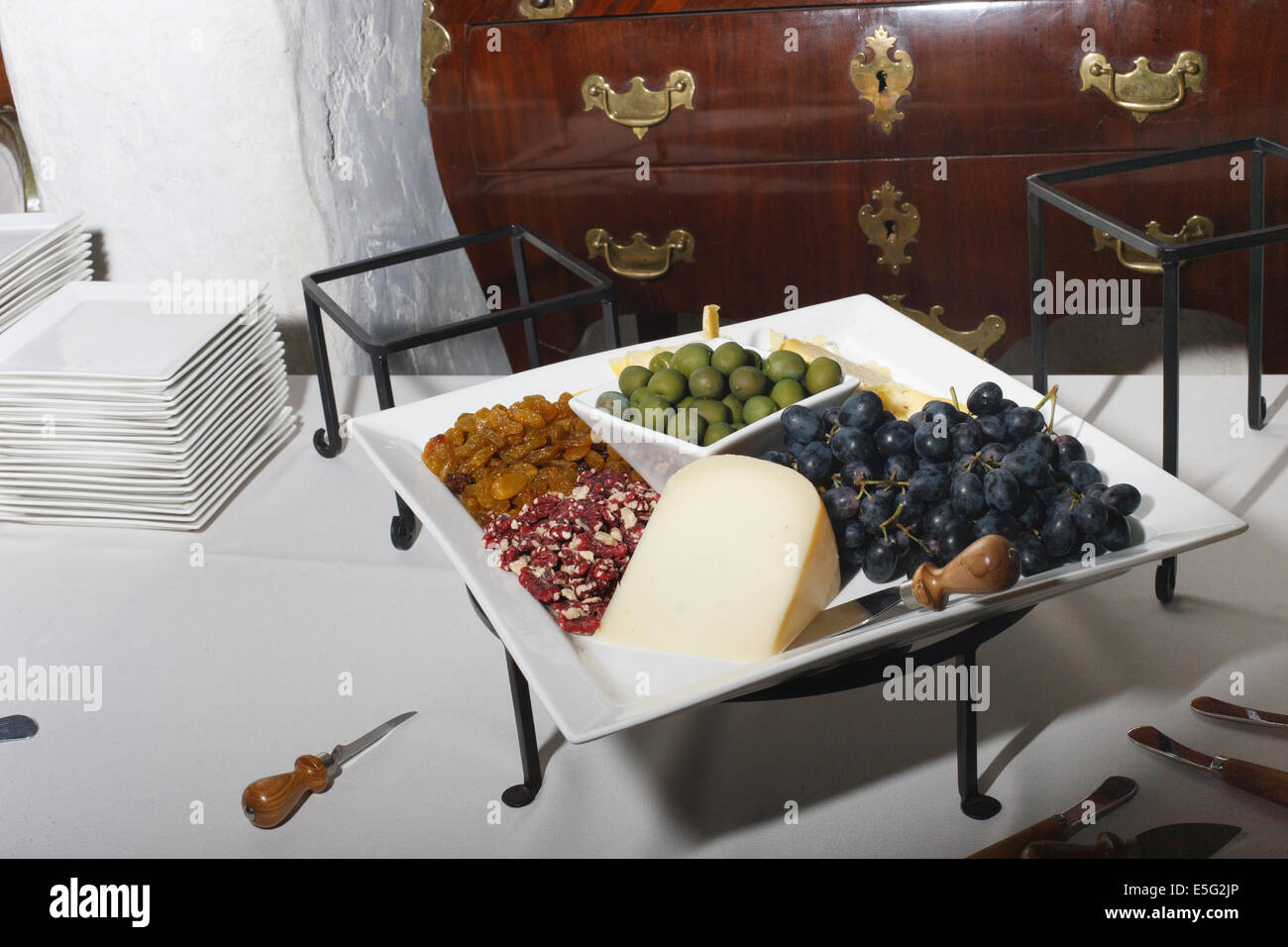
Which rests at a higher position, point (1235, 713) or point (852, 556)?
point (852, 556)

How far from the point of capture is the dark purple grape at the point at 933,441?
2.50ft

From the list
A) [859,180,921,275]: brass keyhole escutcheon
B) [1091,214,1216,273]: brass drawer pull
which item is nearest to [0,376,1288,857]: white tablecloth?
[1091,214,1216,273]: brass drawer pull

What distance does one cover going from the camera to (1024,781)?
82 centimetres

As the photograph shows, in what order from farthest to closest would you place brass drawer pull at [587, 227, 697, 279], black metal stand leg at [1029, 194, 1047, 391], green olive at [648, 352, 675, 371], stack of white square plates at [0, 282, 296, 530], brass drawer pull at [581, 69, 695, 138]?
brass drawer pull at [587, 227, 697, 279]
brass drawer pull at [581, 69, 695, 138]
stack of white square plates at [0, 282, 296, 530]
black metal stand leg at [1029, 194, 1047, 391]
green olive at [648, 352, 675, 371]

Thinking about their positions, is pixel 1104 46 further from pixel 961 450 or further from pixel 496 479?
pixel 496 479

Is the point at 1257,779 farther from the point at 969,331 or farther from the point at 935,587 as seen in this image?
the point at 969,331

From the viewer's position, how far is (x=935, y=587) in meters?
0.63

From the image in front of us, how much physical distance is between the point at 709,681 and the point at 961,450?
246 mm

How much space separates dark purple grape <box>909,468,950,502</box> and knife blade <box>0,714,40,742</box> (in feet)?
2.34

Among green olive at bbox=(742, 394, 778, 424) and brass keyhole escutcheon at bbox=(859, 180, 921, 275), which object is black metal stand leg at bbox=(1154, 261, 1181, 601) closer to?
green olive at bbox=(742, 394, 778, 424)

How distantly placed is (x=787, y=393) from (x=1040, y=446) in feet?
0.61

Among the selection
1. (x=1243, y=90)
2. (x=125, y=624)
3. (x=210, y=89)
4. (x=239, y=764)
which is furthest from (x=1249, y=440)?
(x=210, y=89)

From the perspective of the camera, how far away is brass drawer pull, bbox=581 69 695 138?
145cm

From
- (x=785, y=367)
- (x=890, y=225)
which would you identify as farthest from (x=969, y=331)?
(x=785, y=367)
